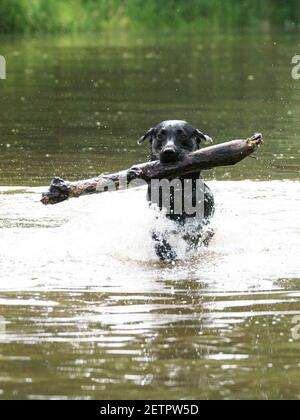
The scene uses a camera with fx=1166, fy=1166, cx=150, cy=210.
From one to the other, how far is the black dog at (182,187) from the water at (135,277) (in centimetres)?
13

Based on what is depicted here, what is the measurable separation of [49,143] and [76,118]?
3040mm

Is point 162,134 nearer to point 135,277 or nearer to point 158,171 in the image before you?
point 158,171

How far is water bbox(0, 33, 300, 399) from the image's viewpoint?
5.89m

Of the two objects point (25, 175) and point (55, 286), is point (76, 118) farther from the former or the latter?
point (55, 286)

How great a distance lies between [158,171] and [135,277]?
93cm

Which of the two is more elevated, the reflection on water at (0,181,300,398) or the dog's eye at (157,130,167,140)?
the dog's eye at (157,130,167,140)

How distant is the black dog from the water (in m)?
0.13

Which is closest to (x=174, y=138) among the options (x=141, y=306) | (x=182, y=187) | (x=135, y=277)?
(x=182, y=187)

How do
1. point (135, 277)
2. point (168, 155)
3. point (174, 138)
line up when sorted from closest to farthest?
point (135, 277), point (168, 155), point (174, 138)

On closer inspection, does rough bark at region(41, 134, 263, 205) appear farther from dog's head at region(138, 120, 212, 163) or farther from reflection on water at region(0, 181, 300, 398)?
reflection on water at region(0, 181, 300, 398)

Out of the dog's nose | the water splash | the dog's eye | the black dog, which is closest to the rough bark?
the dog's nose

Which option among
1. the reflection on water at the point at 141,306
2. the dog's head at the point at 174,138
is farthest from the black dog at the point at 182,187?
the reflection on water at the point at 141,306

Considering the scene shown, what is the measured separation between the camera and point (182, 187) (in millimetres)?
9008

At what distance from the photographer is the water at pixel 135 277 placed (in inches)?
232
